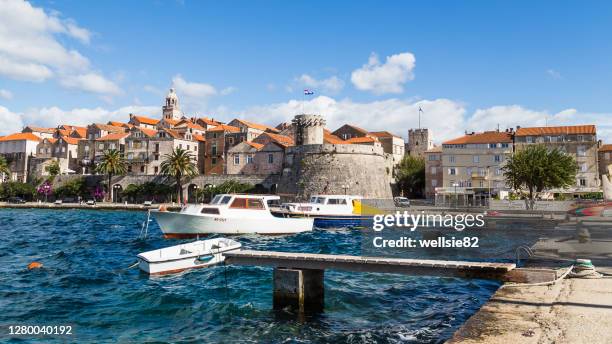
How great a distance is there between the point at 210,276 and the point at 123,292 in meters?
2.93

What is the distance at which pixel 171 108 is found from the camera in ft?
363

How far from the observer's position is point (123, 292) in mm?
13500

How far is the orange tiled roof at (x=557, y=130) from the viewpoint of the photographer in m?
58.6

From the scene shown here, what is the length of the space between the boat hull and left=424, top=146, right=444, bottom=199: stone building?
38.1 m

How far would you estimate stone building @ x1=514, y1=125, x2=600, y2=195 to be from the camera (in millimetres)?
57656

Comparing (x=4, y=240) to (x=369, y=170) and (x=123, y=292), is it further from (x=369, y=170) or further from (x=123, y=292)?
(x=369, y=170)

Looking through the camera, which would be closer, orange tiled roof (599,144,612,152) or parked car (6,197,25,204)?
orange tiled roof (599,144,612,152)

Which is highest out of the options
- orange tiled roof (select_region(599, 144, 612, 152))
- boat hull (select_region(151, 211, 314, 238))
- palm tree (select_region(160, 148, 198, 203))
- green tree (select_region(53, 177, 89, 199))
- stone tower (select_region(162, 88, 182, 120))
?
stone tower (select_region(162, 88, 182, 120))

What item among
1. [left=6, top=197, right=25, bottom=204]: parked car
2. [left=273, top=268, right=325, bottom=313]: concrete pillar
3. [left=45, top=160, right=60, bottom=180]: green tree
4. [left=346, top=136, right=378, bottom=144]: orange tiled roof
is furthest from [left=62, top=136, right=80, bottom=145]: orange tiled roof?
[left=273, top=268, right=325, bottom=313]: concrete pillar

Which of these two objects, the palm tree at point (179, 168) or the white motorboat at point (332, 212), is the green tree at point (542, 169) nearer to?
the white motorboat at point (332, 212)

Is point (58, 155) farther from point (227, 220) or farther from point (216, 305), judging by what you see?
point (216, 305)

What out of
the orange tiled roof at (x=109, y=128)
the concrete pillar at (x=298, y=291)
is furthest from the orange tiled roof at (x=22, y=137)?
the concrete pillar at (x=298, y=291)

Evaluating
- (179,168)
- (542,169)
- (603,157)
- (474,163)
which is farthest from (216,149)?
(603,157)

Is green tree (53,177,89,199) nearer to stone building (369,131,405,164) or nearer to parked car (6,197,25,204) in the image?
parked car (6,197,25,204)
